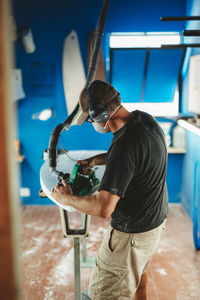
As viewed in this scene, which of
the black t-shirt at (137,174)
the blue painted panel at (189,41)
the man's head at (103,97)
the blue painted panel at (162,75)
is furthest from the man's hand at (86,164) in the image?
the blue painted panel at (162,75)

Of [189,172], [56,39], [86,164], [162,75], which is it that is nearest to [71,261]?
[86,164]

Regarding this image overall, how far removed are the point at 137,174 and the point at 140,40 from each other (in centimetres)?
280

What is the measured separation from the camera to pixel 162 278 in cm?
263

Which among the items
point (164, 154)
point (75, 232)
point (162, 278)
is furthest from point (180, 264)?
point (164, 154)

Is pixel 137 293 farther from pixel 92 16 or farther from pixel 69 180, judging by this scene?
pixel 92 16

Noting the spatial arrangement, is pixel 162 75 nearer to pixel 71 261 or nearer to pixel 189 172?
pixel 189 172

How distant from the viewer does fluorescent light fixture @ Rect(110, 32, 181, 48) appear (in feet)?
12.5

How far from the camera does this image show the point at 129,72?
391 centimetres

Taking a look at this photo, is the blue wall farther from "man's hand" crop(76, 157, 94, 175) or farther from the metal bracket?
the metal bracket

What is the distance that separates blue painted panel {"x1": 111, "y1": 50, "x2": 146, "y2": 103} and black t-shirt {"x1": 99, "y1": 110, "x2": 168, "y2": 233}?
7.51 feet

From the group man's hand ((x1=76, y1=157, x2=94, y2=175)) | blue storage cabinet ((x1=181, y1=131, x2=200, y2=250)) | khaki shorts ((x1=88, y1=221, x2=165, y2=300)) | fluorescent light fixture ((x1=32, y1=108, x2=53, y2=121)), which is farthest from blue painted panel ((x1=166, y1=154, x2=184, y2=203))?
khaki shorts ((x1=88, y1=221, x2=165, y2=300))

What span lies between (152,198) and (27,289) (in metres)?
1.55

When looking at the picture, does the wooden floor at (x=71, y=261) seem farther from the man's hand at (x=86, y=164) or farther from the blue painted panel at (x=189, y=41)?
the blue painted panel at (x=189, y=41)

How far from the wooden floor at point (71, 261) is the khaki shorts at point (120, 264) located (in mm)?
866
